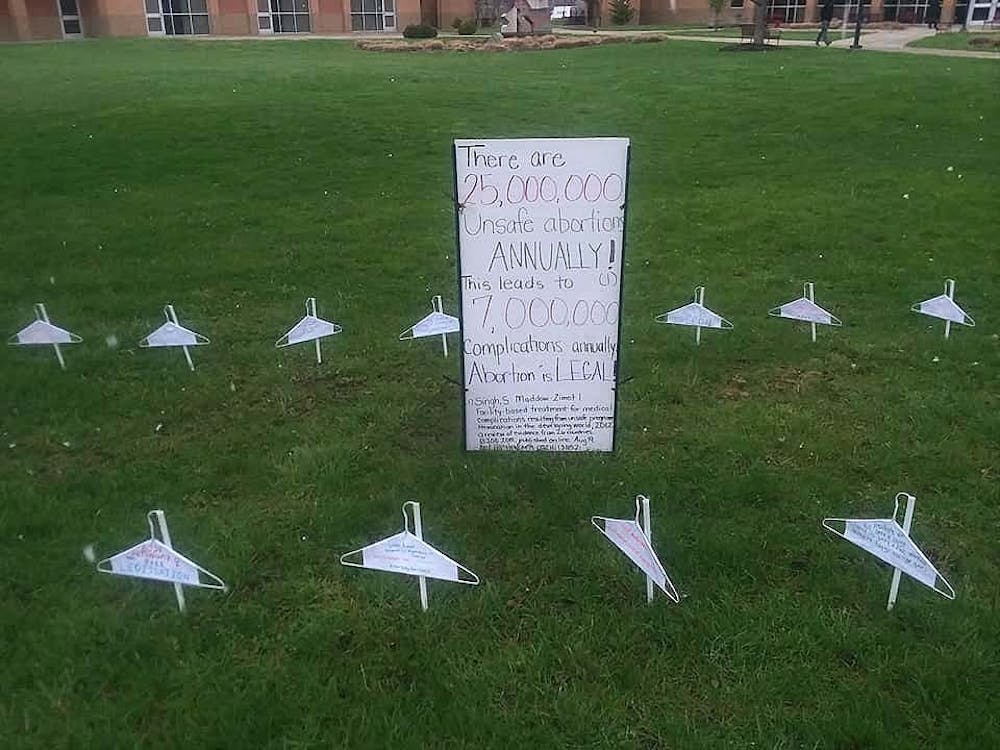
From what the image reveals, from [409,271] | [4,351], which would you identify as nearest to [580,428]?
[409,271]

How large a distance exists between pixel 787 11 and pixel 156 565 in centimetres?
4675

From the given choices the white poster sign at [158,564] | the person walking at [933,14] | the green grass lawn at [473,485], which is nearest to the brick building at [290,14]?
the person walking at [933,14]

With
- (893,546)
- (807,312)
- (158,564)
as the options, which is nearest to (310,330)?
(158,564)

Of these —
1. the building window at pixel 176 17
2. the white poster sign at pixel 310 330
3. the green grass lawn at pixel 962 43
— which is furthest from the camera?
the building window at pixel 176 17

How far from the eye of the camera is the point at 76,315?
5.84 meters

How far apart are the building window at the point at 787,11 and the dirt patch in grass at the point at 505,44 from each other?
1691 centimetres

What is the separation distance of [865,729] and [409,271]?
4.87m

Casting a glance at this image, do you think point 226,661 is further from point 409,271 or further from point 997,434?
point 409,271

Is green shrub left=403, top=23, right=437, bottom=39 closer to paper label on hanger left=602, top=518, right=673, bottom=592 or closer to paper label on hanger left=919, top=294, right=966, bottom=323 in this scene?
paper label on hanger left=919, top=294, right=966, bottom=323

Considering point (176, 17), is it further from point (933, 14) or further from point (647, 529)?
point (647, 529)

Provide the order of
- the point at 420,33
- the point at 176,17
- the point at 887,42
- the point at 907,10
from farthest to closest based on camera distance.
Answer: the point at 907,10, the point at 176,17, the point at 420,33, the point at 887,42

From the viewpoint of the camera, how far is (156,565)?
9.57 feet

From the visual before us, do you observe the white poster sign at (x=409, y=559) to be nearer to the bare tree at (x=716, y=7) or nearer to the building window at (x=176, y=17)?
the bare tree at (x=716, y=7)

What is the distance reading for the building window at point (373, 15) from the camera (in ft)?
136
